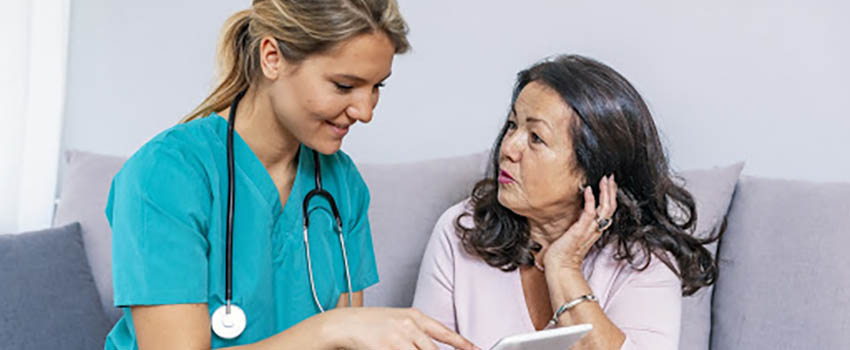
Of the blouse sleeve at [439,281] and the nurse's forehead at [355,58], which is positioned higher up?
the nurse's forehead at [355,58]

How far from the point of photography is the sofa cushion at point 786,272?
1.67 meters

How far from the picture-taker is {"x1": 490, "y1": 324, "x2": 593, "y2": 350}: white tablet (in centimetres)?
94

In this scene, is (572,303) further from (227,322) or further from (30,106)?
(30,106)

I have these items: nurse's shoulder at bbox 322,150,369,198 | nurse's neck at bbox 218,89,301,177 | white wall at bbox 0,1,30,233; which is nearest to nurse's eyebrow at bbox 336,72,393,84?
nurse's neck at bbox 218,89,301,177

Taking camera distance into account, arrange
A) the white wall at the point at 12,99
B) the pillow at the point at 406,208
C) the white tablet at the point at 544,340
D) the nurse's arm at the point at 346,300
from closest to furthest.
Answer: the white tablet at the point at 544,340 < the nurse's arm at the point at 346,300 < the pillow at the point at 406,208 < the white wall at the point at 12,99

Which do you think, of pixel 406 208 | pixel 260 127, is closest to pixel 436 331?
pixel 260 127

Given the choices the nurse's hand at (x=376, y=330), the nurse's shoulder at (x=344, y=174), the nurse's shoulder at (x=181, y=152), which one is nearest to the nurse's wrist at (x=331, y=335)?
the nurse's hand at (x=376, y=330)

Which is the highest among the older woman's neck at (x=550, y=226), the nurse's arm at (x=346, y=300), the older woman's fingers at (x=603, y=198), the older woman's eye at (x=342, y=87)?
the older woman's eye at (x=342, y=87)

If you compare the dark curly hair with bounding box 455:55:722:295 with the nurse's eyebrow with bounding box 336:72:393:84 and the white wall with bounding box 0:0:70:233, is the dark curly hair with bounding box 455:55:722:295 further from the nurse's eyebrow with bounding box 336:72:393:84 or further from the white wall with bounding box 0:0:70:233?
the white wall with bounding box 0:0:70:233

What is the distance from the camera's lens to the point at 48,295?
1.74 meters

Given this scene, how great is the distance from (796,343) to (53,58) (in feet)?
5.93

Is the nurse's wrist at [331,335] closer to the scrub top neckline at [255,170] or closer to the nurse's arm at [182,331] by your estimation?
the nurse's arm at [182,331]

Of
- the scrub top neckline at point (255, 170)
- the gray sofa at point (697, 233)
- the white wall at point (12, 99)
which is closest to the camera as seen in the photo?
the scrub top neckline at point (255, 170)

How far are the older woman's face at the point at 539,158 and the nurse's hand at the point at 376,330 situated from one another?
489mm
